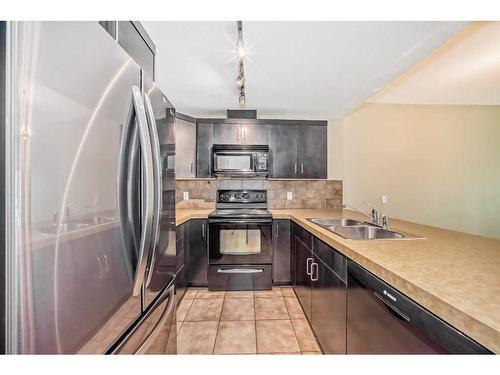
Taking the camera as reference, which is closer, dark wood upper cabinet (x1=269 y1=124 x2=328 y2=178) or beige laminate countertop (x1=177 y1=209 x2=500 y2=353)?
beige laminate countertop (x1=177 y1=209 x2=500 y2=353)

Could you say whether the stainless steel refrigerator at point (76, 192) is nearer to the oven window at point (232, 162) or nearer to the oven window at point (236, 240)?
the oven window at point (236, 240)

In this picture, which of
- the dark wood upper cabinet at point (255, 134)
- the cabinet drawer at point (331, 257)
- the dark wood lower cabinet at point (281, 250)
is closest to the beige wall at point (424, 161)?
the dark wood upper cabinet at point (255, 134)

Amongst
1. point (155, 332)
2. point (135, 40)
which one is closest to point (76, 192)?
point (155, 332)

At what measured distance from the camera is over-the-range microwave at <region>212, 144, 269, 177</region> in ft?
9.95

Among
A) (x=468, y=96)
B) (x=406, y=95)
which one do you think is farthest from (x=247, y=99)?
(x=468, y=96)

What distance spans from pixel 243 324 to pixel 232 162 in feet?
5.92

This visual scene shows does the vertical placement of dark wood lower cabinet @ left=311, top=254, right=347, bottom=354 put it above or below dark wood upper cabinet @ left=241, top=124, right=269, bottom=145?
below

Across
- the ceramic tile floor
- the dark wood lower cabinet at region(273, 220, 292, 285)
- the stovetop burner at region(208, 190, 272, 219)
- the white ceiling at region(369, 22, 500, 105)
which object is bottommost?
the ceramic tile floor

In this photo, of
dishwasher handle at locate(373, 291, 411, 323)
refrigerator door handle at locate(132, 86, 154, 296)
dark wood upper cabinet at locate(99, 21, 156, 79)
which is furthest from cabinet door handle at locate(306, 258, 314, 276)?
dark wood upper cabinet at locate(99, 21, 156, 79)

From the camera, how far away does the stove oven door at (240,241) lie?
2777 millimetres

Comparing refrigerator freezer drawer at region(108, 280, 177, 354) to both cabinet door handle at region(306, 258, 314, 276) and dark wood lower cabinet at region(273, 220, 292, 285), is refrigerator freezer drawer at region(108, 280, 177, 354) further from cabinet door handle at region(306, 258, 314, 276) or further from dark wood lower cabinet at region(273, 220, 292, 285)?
dark wood lower cabinet at region(273, 220, 292, 285)

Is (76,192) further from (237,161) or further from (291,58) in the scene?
(237,161)

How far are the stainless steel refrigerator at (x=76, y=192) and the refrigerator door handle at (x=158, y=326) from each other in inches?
0.5

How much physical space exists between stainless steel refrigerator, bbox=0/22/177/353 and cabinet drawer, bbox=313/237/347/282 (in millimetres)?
1053
